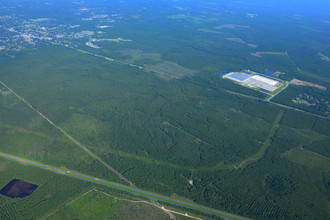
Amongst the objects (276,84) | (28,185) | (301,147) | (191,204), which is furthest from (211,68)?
(28,185)

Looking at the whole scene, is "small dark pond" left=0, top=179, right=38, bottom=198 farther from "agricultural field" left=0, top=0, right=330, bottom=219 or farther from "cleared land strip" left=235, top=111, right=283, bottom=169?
"cleared land strip" left=235, top=111, right=283, bottom=169

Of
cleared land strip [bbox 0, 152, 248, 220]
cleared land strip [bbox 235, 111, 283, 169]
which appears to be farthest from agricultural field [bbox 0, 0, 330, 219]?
cleared land strip [bbox 0, 152, 248, 220]

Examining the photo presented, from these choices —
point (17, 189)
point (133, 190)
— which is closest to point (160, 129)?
point (133, 190)

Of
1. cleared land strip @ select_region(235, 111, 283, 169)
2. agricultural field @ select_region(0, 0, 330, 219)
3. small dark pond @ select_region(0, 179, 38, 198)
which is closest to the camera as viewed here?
small dark pond @ select_region(0, 179, 38, 198)

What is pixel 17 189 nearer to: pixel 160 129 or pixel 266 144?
pixel 160 129

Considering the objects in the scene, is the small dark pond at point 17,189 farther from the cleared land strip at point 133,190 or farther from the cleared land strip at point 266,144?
the cleared land strip at point 266,144
